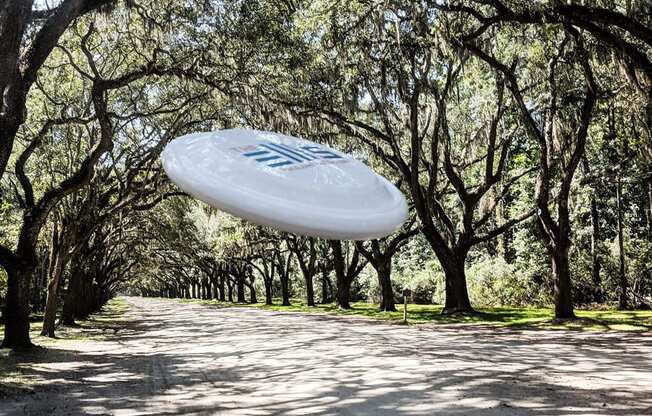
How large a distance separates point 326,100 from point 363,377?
9.63 meters

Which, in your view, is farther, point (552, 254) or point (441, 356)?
point (552, 254)

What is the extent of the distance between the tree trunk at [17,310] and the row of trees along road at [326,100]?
0.13 ft

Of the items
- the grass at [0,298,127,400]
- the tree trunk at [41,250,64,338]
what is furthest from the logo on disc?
the tree trunk at [41,250,64,338]

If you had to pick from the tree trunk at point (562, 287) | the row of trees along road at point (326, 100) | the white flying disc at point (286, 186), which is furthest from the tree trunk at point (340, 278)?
the white flying disc at point (286, 186)

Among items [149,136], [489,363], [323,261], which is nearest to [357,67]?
[149,136]

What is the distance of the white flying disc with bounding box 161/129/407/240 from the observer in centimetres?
301

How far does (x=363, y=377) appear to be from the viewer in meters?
8.06

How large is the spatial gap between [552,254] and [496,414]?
1223 centimetres

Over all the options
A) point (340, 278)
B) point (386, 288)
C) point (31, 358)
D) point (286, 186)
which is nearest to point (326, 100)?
point (31, 358)

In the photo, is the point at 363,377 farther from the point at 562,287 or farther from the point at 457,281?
the point at 457,281

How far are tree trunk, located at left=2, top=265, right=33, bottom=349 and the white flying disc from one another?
10.3m

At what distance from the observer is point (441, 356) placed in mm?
10109

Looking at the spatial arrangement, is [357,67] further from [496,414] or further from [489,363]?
[496,414]

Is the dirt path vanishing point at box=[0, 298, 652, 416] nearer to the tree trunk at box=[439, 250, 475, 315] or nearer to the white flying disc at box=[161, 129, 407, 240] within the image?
the white flying disc at box=[161, 129, 407, 240]
